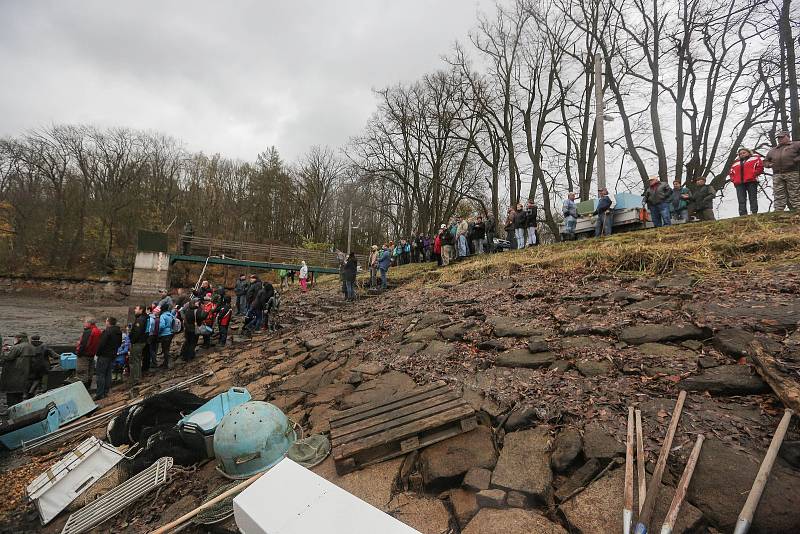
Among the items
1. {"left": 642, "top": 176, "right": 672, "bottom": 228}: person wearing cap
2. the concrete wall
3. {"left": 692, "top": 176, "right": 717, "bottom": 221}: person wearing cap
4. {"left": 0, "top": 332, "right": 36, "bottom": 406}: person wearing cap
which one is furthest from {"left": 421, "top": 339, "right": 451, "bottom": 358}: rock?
the concrete wall

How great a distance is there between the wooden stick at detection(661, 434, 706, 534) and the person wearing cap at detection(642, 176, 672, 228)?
9699 mm

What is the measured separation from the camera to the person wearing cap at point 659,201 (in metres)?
10.2

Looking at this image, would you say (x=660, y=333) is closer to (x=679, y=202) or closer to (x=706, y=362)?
(x=706, y=362)

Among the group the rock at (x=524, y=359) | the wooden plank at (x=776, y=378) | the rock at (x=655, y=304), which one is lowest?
the rock at (x=524, y=359)

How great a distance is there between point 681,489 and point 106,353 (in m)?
10.8

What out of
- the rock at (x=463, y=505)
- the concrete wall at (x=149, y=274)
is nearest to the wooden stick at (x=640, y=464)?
the rock at (x=463, y=505)

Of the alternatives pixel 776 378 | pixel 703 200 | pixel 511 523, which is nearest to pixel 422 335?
pixel 511 523

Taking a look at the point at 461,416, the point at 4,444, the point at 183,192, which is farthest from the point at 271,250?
the point at 461,416

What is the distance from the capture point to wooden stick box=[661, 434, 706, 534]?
2086mm

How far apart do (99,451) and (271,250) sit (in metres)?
25.2

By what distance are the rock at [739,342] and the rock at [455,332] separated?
3333 mm

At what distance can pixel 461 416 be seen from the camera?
3.42 m

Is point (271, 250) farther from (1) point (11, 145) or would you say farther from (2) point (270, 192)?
(1) point (11, 145)

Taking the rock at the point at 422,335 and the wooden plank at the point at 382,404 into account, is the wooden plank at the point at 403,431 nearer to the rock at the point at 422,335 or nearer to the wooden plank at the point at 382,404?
the wooden plank at the point at 382,404
